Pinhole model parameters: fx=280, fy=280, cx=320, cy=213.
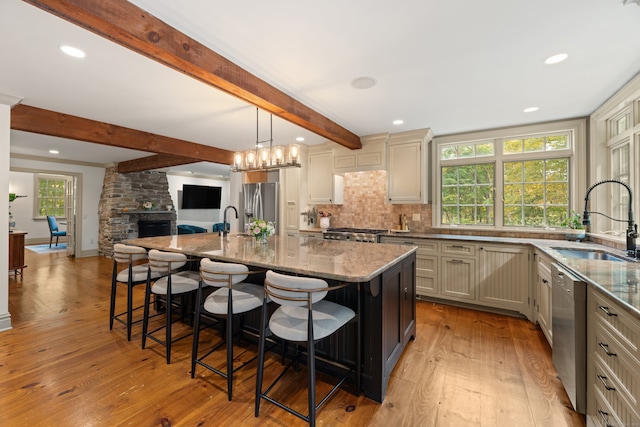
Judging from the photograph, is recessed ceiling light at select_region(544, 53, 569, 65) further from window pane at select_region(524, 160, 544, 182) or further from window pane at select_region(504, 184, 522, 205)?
window pane at select_region(504, 184, 522, 205)

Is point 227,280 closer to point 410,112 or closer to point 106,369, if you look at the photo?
point 106,369

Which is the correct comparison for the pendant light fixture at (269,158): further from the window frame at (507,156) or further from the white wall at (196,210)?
the white wall at (196,210)

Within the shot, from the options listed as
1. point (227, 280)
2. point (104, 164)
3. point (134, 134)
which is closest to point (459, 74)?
point (227, 280)

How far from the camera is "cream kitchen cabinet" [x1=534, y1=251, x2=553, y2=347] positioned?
2.50 meters

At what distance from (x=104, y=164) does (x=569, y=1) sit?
913 cm

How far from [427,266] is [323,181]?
219 cm

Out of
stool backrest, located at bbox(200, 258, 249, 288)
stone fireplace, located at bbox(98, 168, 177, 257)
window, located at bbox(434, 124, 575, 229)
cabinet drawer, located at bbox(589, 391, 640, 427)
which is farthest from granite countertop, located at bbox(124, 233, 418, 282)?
stone fireplace, located at bbox(98, 168, 177, 257)

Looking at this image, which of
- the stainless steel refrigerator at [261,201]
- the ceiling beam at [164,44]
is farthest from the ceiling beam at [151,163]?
the ceiling beam at [164,44]

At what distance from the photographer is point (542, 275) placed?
2.76 meters

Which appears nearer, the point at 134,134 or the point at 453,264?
the point at 453,264

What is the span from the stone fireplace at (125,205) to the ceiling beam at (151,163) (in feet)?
1.21

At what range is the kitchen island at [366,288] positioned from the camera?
73.0 inches

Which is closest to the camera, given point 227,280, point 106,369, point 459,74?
point 227,280

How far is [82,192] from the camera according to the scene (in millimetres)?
7145
